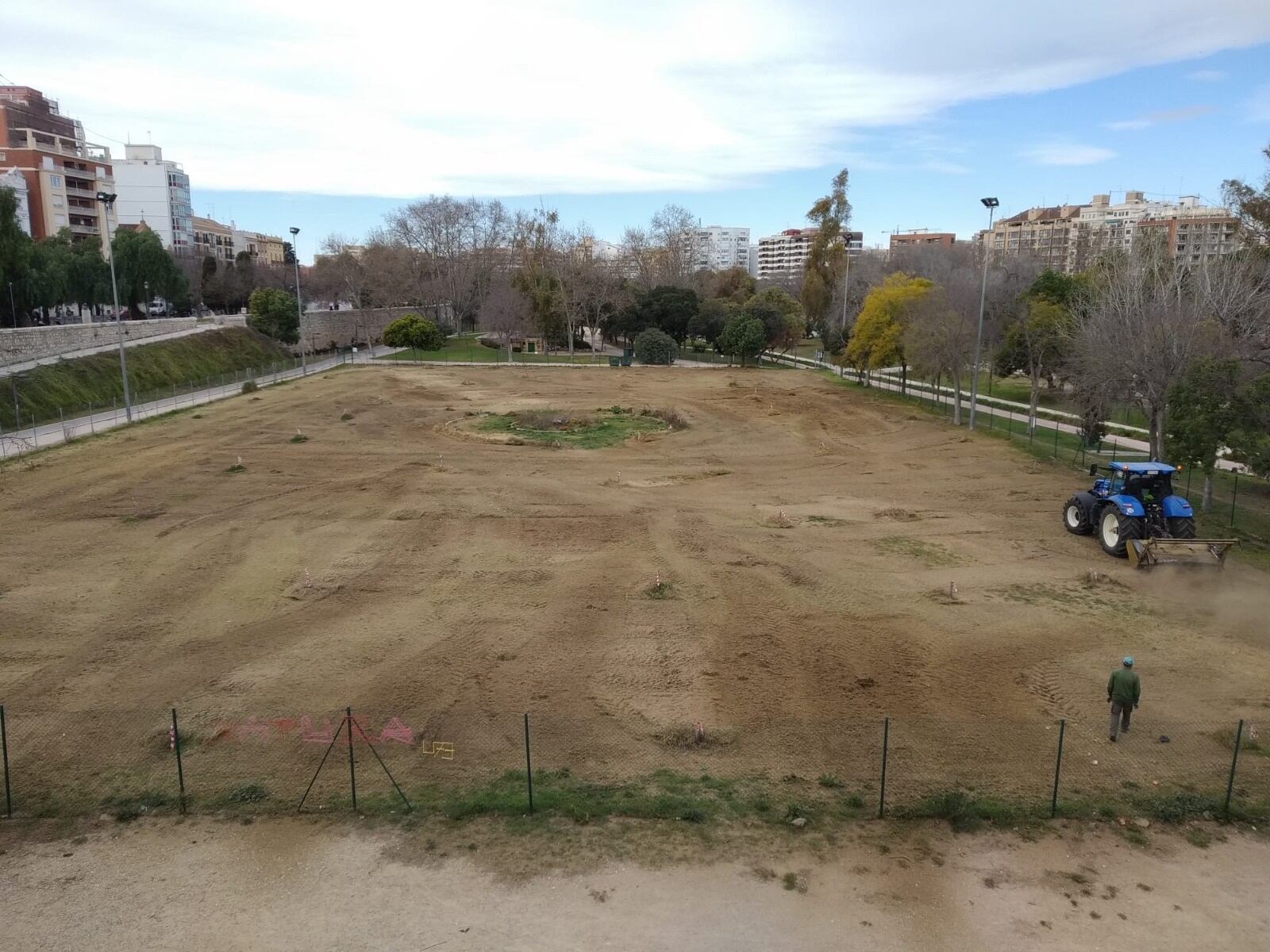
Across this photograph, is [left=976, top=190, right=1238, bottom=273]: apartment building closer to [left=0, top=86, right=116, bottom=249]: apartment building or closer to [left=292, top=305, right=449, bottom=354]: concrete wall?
[left=292, top=305, right=449, bottom=354]: concrete wall

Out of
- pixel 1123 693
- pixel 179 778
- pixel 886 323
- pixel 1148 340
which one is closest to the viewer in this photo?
pixel 179 778

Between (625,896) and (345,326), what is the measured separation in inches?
3622

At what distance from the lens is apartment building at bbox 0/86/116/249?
8275cm

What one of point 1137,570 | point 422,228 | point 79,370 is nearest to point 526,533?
point 1137,570

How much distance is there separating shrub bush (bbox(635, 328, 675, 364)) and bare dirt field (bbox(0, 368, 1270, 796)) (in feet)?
135

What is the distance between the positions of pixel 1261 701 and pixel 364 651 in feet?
48.9

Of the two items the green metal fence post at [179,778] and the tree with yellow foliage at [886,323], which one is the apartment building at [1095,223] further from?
the green metal fence post at [179,778]

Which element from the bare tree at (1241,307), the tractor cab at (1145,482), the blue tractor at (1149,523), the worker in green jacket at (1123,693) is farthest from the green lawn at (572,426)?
the worker in green jacket at (1123,693)

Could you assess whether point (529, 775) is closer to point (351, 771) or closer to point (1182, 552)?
point (351, 771)

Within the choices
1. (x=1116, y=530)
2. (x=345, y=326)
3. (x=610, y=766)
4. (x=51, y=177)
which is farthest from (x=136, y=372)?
(x=1116, y=530)

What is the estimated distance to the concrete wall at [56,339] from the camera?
47.0 meters

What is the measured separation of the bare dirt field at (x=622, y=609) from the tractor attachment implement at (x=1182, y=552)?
49 centimetres

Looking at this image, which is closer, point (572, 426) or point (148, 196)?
point (572, 426)

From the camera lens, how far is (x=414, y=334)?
249ft
